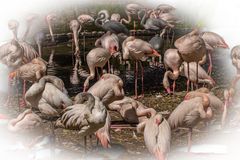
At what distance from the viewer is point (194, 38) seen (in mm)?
5816

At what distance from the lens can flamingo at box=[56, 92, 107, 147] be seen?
503 centimetres

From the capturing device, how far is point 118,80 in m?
5.69

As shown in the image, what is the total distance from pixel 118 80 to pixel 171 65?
818mm

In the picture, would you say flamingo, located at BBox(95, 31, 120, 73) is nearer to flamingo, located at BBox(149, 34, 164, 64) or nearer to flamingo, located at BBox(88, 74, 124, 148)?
flamingo, located at BBox(149, 34, 164, 64)

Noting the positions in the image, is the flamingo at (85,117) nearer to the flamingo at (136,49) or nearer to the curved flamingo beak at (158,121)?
the curved flamingo beak at (158,121)

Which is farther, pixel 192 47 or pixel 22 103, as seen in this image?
pixel 22 103

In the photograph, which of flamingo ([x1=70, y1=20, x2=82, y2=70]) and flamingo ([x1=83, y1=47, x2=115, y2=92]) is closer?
flamingo ([x1=83, y1=47, x2=115, y2=92])

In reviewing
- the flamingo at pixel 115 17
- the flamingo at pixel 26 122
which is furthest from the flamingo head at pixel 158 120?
the flamingo at pixel 115 17

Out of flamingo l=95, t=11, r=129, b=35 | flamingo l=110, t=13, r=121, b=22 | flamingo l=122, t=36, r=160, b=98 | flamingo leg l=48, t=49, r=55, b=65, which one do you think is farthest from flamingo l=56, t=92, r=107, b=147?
flamingo l=110, t=13, r=121, b=22

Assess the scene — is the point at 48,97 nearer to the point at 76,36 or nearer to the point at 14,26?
the point at 14,26

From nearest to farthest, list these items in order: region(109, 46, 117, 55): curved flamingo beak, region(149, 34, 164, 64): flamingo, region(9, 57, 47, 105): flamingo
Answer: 1. region(9, 57, 47, 105): flamingo
2. region(109, 46, 117, 55): curved flamingo beak
3. region(149, 34, 164, 64): flamingo

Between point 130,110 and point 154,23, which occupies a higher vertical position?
point 154,23

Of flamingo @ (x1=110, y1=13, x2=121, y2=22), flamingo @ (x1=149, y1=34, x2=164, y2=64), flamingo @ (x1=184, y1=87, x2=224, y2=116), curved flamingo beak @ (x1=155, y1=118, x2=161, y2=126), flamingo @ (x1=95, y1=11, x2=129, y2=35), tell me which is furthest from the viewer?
flamingo @ (x1=110, y1=13, x2=121, y2=22)

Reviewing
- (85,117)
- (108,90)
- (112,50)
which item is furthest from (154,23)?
(85,117)
